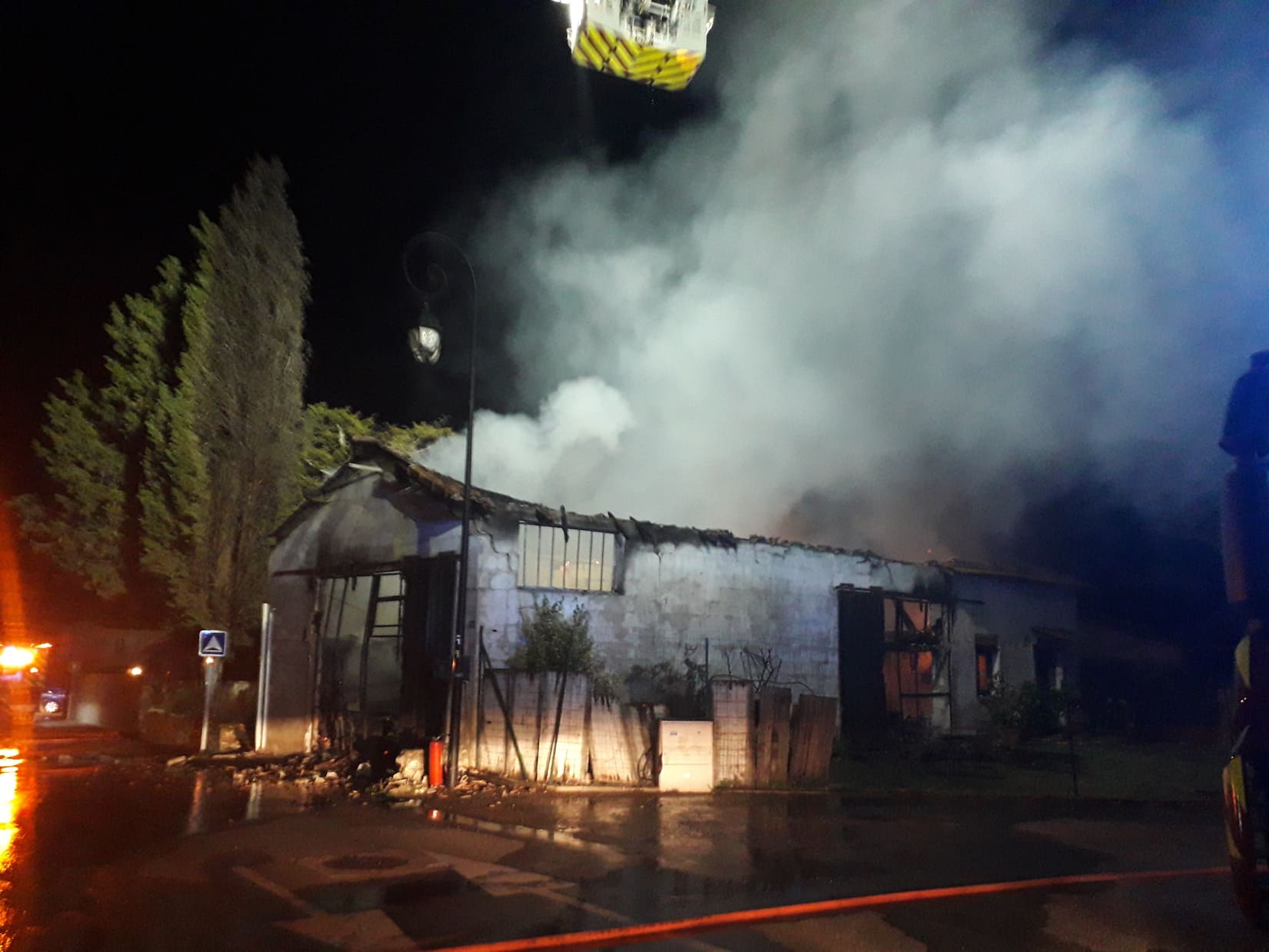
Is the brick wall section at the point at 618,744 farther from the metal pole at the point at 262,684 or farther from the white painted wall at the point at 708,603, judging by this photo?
the metal pole at the point at 262,684

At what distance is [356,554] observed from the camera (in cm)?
1686

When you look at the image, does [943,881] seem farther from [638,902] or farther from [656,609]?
[656,609]

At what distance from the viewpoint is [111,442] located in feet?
79.6

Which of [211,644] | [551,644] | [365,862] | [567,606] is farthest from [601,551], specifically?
[365,862]

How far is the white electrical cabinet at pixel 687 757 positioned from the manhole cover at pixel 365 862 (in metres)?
5.22

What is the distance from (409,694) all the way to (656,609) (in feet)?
15.3

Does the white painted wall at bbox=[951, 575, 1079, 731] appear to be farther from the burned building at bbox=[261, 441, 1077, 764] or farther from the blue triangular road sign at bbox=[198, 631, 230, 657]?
the blue triangular road sign at bbox=[198, 631, 230, 657]

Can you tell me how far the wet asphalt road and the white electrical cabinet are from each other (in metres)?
0.44

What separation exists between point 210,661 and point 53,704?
15.5m

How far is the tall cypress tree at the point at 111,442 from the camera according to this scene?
23531mm

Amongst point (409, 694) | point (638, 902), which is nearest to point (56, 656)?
point (409, 694)

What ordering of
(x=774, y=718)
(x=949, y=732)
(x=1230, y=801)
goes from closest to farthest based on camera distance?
(x=1230, y=801), (x=774, y=718), (x=949, y=732)

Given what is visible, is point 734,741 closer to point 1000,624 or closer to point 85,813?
point 85,813

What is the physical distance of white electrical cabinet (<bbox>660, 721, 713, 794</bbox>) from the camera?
42.0ft
